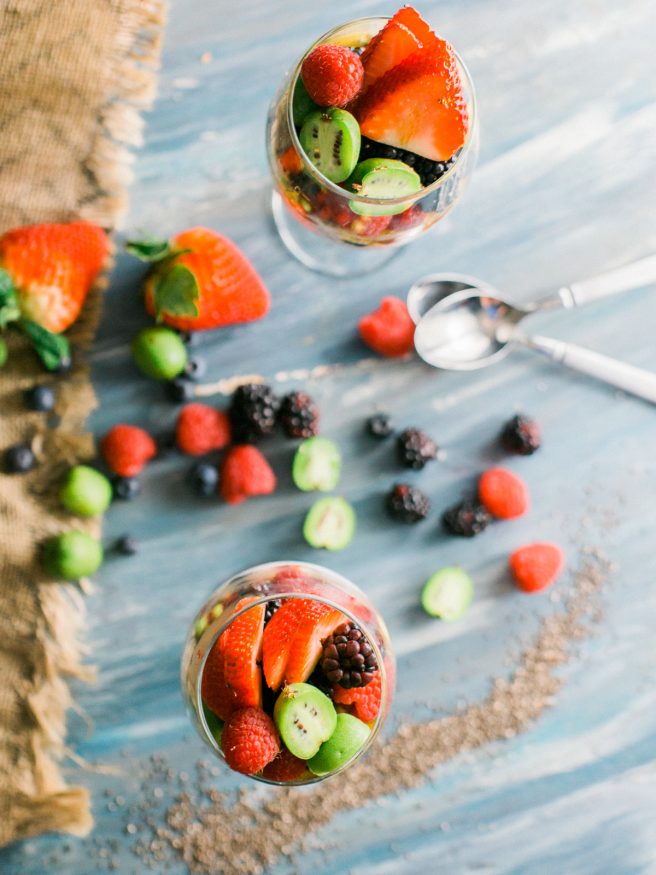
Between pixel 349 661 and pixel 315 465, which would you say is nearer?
pixel 349 661

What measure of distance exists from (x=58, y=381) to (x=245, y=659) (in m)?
0.76

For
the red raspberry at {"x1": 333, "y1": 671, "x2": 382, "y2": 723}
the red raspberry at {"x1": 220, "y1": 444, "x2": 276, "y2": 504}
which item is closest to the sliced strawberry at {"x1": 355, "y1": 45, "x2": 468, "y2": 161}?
the red raspberry at {"x1": 220, "y1": 444, "x2": 276, "y2": 504}

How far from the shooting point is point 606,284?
1642 mm

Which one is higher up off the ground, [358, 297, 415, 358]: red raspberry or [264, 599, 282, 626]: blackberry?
[358, 297, 415, 358]: red raspberry

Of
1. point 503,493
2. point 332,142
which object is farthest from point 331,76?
point 503,493

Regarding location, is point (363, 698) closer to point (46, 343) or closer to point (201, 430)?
point (201, 430)

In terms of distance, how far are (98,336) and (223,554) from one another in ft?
1.63

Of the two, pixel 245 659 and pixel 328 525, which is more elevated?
pixel 245 659

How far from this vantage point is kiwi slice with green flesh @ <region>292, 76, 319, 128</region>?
4.14ft

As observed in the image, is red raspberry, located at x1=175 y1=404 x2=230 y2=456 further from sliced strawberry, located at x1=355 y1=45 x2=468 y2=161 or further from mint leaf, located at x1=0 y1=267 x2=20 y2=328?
sliced strawberry, located at x1=355 y1=45 x2=468 y2=161

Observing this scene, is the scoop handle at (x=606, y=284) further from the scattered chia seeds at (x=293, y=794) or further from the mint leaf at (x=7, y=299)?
the mint leaf at (x=7, y=299)

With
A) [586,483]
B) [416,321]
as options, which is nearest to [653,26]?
[416,321]

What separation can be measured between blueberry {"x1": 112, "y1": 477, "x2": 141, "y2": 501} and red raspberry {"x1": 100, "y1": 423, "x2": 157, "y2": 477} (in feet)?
0.03

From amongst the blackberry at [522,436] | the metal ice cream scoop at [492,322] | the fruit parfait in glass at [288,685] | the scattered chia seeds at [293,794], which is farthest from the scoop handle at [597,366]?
the fruit parfait in glass at [288,685]
